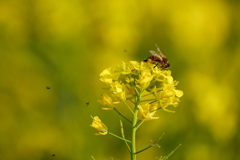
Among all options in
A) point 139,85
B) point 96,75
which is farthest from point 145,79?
point 96,75

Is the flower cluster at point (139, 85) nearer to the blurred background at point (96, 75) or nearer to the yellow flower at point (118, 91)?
the yellow flower at point (118, 91)

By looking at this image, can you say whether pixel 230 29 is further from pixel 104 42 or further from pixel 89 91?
pixel 89 91

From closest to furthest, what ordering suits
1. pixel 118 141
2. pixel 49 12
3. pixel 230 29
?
pixel 118 141 → pixel 49 12 → pixel 230 29

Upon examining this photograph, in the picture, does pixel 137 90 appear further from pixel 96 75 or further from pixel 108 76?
pixel 96 75

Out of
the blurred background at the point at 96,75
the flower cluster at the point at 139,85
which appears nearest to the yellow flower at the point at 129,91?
the flower cluster at the point at 139,85

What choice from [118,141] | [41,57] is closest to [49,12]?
[41,57]

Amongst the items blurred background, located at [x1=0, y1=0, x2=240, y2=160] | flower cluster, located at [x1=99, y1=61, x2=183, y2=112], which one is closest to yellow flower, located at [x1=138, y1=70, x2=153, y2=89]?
flower cluster, located at [x1=99, y1=61, x2=183, y2=112]
